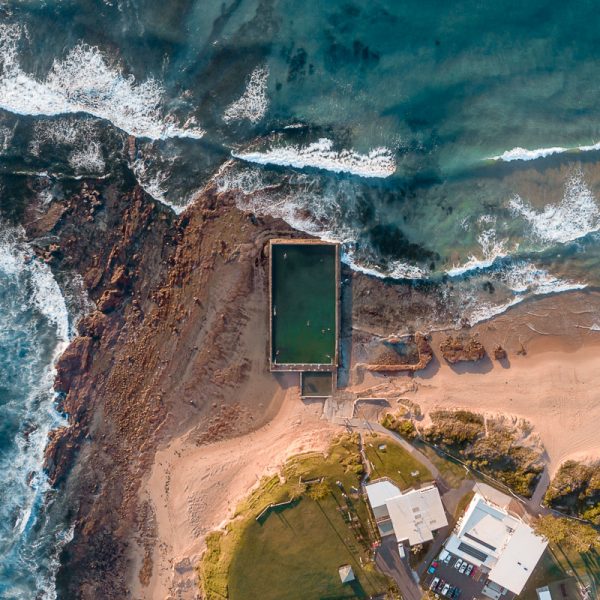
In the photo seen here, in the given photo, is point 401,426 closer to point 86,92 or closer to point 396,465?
point 396,465

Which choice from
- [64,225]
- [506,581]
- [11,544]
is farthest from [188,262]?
[506,581]

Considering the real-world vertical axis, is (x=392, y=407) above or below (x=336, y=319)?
below

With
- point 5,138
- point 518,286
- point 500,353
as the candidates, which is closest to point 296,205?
point 518,286

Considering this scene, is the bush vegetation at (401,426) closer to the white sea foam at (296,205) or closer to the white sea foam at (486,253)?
the white sea foam at (296,205)

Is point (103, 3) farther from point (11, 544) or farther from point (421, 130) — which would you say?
point (11, 544)

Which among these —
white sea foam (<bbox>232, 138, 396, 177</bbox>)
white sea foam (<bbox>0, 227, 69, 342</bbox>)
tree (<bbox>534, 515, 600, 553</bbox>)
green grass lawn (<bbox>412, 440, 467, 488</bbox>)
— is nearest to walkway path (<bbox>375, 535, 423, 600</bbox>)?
green grass lawn (<bbox>412, 440, 467, 488</bbox>)

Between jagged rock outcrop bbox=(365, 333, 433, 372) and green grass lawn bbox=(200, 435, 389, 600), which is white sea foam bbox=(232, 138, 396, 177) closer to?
jagged rock outcrop bbox=(365, 333, 433, 372)
